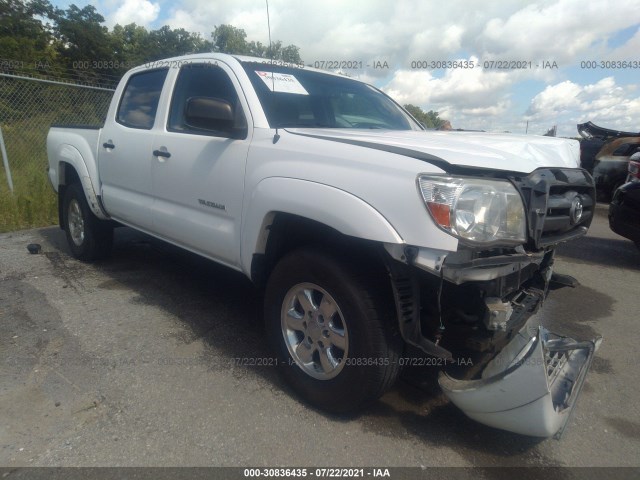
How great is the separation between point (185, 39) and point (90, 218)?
3749cm

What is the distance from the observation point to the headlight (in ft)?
6.91

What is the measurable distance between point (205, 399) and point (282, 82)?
2.14 m

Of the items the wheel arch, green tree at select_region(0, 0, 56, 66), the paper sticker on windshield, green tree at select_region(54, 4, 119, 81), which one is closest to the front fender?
the wheel arch

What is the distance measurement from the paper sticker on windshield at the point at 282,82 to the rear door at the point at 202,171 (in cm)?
21

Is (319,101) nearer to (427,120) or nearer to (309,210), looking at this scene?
(309,210)

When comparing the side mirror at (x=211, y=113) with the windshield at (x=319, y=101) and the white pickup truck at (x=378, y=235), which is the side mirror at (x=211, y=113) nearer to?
the white pickup truck at (x=378, y=235)

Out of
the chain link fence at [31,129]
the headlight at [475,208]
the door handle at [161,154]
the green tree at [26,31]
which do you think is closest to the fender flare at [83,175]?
the door handle at [161,154]

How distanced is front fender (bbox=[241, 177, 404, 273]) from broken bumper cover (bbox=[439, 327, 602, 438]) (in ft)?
2.63

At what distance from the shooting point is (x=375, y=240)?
2.20 m

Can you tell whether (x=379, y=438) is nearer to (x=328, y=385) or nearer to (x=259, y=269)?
(x=328, y=385)

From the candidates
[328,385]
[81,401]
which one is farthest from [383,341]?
[81,401]

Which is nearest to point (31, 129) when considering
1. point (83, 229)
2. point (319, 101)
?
point (83, 229)

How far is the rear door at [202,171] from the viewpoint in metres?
3.09

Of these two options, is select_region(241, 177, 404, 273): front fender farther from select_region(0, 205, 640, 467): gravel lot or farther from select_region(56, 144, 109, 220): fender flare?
select_region(56, 144, 109, 220): fender flare
